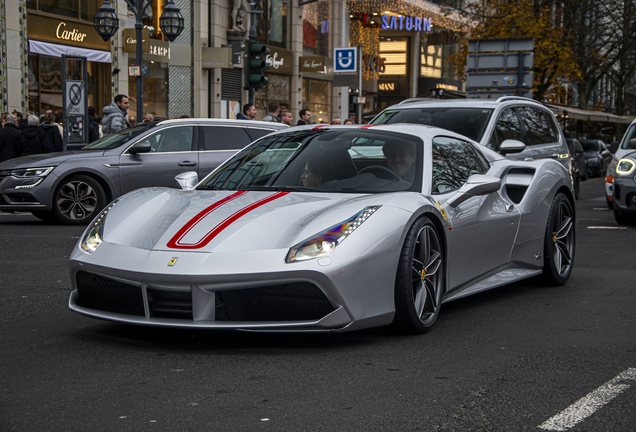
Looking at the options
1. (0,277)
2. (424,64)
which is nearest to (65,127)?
(0,277)

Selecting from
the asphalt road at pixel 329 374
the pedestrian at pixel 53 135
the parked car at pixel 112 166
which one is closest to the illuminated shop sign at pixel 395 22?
the pedestrian at pixel 53 135

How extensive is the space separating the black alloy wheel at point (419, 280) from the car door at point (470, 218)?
6.9 inches

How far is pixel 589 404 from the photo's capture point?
11.8ft

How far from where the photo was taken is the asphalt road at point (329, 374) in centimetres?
340

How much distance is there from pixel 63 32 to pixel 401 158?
66.2 feet

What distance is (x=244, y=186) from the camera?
18.1ft

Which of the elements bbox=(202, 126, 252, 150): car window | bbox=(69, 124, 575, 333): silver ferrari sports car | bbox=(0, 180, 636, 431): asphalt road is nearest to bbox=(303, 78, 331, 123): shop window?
bbox=(202, 126, 252, 150): car window

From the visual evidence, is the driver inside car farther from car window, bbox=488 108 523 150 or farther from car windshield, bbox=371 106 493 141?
car window, bbox=488 108 523 150

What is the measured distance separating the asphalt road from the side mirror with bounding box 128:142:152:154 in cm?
613

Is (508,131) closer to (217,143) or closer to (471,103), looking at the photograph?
(471,103)

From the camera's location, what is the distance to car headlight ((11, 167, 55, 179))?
38.1 ft

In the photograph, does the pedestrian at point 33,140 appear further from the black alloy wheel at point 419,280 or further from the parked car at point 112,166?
the black alloy wheel at point 419,280

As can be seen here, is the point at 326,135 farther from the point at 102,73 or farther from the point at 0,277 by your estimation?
the point at 102,73

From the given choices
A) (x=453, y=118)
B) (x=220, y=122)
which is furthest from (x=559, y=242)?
(x=220, y=122)
